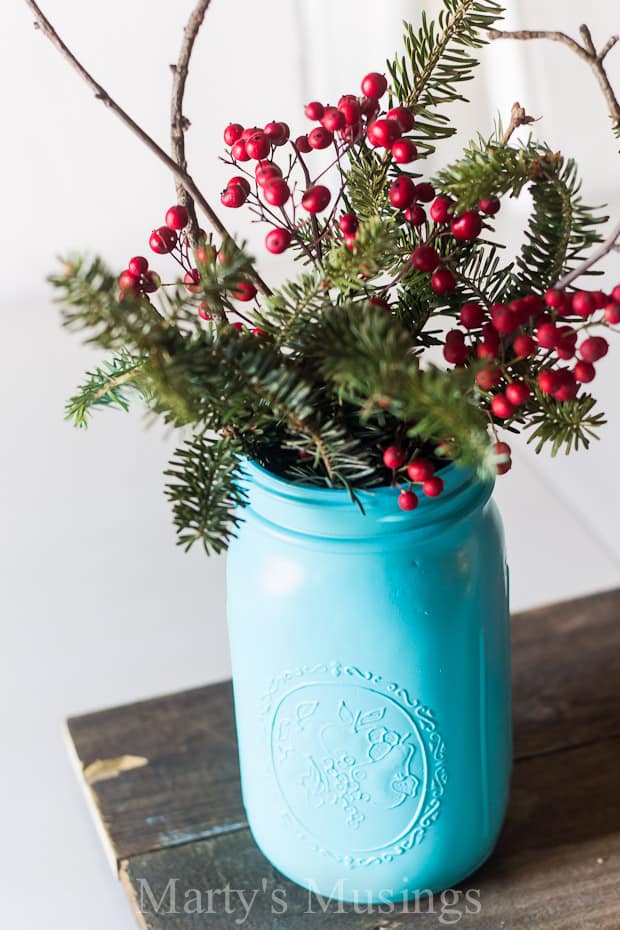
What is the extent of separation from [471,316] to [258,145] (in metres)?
0.10

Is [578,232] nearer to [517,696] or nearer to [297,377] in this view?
[297,377]

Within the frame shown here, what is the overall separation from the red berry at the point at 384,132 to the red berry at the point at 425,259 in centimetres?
4

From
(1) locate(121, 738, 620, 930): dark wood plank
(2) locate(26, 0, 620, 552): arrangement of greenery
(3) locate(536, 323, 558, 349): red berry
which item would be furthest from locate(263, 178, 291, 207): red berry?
(1) locate(121, 738, 620, 930): dark wood plank

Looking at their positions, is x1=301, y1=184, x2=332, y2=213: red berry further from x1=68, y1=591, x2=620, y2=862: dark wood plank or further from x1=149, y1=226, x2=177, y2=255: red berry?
x1=68, y1=591, x2=620, y2=862: dark wood plank

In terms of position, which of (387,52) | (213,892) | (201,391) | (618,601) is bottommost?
(618,601)

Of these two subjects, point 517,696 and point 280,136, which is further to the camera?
point 517,696

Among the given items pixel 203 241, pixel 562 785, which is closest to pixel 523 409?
pixel 203 241

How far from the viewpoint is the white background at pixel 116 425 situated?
0.82 metres

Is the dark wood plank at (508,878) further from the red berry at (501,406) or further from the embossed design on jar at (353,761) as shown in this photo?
the red berry at (501,406)

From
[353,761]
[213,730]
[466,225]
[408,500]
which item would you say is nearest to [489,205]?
[466,225]

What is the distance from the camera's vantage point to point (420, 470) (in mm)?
460

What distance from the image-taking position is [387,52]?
118 cm

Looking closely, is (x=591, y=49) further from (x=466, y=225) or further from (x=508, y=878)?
(x=508, y=878)

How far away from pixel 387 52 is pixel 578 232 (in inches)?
29.6
